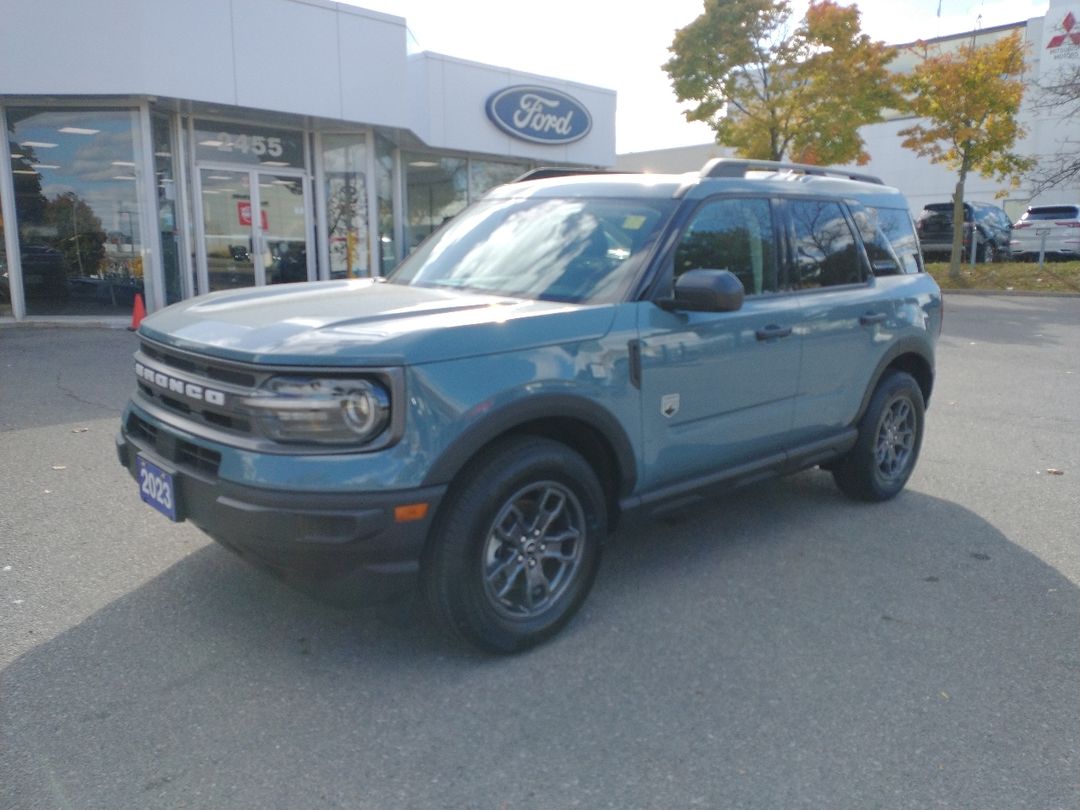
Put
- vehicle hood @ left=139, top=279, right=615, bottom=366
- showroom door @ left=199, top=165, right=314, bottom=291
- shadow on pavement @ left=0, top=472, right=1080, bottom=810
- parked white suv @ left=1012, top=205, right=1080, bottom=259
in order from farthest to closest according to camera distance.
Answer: parked white suv @ left=1012, top=205, right=1080, bottom=259 < showroom door @ left=199, top=165, right=314, bottom=291 < vehicle hood @ left=139, top=279, right=615, bottom=366 < shadow on pavement @ left=0, top=472, right=1080, bottom=810

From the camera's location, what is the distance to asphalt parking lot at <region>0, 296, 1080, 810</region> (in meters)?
2.72

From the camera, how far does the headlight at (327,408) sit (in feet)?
9.93

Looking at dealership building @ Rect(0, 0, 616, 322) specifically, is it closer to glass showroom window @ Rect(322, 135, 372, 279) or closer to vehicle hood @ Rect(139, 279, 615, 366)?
glass showroom window @ Rect(322, 135, 372, 279)

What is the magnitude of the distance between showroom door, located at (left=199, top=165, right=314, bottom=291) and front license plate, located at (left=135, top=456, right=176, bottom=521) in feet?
37.3

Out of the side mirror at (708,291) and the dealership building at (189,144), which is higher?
the dealership building at (189,144)

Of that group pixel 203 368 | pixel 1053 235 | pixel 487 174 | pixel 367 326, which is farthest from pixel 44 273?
pixel 1053 235

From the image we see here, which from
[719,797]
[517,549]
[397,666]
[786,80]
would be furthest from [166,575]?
[786,80]

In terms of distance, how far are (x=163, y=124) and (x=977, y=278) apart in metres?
18.6

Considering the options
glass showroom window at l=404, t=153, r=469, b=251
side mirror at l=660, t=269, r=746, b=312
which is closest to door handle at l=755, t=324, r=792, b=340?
side mirror at l=660, t=269, r=746, b=312

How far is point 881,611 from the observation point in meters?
3.96

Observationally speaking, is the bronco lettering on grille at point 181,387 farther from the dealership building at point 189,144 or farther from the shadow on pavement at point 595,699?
the dealership building at point 189,144

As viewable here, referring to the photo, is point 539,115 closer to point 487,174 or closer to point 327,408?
point 487,174

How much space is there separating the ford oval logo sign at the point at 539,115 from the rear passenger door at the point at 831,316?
1431cm

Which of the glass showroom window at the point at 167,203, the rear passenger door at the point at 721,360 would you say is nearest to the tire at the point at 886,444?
the rear passenger door at the point at 721,360
